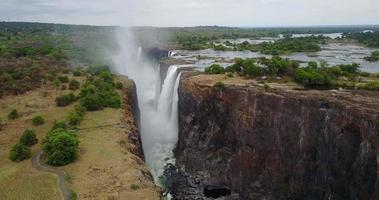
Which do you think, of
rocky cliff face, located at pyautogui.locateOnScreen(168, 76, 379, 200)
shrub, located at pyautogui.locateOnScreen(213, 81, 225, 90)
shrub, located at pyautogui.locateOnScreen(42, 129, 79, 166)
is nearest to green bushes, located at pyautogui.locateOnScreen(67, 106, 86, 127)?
shrub, located at pyautogui.locateOnScreen(42, 129, 79, 166)

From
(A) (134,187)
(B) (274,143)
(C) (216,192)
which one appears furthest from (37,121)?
(B) (274,143)

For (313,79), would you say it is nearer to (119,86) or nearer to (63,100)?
(119,86)

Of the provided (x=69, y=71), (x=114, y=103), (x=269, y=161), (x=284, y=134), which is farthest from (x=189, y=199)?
(x=69, y=71)

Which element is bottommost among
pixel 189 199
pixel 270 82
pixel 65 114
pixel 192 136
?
pixel 189 199

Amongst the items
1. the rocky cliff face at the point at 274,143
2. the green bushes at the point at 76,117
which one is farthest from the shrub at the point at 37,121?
the rocky cliff face at the point at 274,143

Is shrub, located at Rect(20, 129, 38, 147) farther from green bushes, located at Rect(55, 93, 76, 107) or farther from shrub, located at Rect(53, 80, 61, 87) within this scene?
shrub, located at Rect(53, 80, 61, 87)

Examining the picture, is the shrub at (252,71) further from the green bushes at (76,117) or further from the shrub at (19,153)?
the shrub at (19,153)

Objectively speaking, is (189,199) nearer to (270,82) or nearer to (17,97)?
(270,82)
